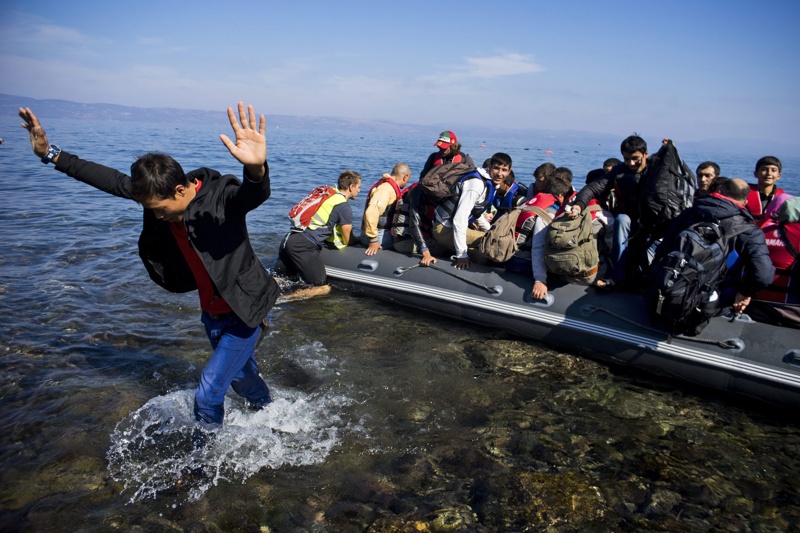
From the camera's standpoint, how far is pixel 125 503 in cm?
301

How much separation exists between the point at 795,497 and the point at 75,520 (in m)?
4.17

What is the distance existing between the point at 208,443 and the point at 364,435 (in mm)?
1017

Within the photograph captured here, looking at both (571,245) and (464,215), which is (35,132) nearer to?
(464,215)

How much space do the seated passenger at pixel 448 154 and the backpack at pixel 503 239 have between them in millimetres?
975

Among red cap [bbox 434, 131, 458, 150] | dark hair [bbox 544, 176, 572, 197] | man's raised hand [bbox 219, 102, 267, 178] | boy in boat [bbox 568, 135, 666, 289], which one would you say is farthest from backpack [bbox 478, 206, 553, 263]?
man's raised hand [bbox 219, 102, 267, 178]

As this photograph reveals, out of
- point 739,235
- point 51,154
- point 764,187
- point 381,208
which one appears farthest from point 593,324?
point 51,154

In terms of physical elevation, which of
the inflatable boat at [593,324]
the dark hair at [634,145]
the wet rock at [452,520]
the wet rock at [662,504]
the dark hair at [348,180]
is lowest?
the wet rock at [452,520]

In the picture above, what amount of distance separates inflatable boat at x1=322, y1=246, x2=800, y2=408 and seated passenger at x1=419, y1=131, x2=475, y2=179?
3.99ft

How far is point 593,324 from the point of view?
4.89 meters

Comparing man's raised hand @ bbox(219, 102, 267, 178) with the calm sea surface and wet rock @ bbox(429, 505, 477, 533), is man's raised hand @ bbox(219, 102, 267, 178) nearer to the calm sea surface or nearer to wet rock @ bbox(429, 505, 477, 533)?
the calm sea surface

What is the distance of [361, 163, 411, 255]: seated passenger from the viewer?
6301 millimetres

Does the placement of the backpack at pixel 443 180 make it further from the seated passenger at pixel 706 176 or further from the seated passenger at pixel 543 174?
the seated passenger at pixel 706 176

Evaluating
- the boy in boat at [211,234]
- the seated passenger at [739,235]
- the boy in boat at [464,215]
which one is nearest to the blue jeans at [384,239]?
the boy in boat at [464,215]

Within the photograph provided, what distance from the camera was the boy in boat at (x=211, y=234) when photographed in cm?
241
